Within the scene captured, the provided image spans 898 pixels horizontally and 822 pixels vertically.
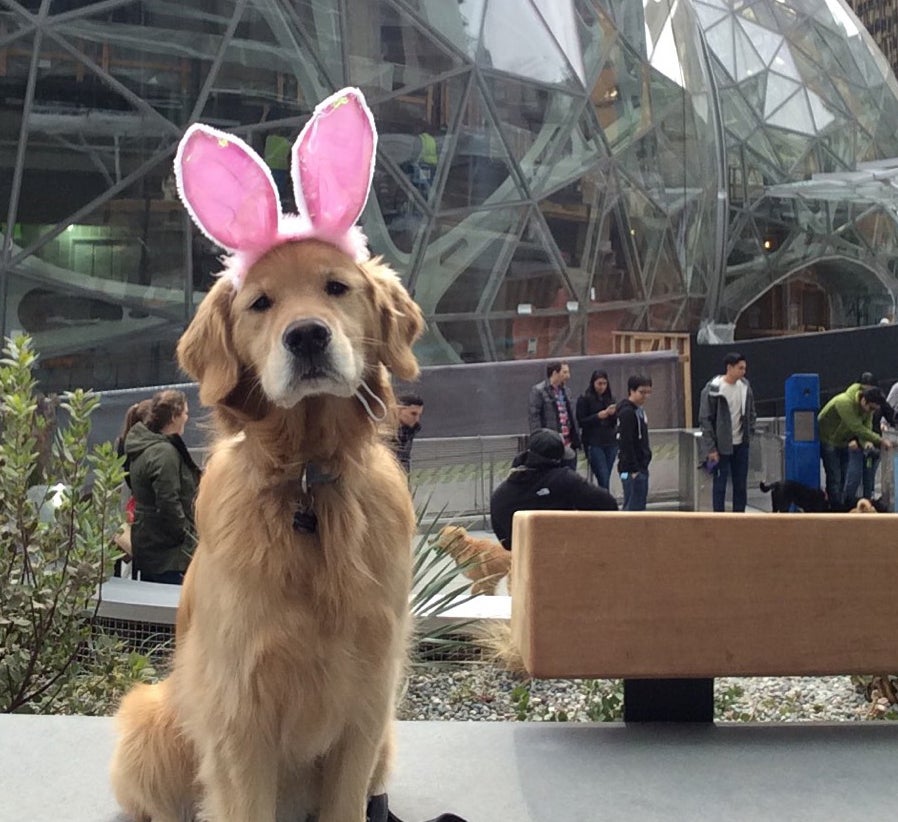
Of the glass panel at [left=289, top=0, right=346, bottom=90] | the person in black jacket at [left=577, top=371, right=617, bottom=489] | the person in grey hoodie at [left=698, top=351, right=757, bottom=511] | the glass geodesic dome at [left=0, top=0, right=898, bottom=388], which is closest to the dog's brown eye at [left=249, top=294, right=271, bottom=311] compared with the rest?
the person in black jacket at [left=577, top=371, right=617, bottom=489]

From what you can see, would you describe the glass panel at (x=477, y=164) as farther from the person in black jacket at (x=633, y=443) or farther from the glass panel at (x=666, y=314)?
the person in black jacket at (x=633, y=443)

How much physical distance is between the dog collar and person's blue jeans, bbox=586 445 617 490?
32.4ft

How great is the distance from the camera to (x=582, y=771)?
335cm

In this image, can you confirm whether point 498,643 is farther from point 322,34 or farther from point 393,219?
point 322,34

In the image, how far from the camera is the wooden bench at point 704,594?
11.3 ft

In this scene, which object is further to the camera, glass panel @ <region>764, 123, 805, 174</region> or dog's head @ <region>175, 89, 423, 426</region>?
glass panel @ <region>764, 123, 805, 174</region>

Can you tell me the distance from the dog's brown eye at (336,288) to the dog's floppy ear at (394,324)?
11 centimetres

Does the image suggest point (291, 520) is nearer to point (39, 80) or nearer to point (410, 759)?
point (410, 759)

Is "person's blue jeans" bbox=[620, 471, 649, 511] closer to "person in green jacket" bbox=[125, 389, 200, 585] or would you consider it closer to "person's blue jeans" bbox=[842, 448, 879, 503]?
"person's blue jeans" bbox=[842, 448, 879, 503]

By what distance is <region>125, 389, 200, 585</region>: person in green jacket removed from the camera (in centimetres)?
630

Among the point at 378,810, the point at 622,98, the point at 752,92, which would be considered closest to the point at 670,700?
the point at 378,810

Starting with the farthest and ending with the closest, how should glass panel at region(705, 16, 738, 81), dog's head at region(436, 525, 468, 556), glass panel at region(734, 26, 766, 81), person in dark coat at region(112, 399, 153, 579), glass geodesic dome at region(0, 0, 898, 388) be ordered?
glass panel at region(734, 26, 766, 81) → glass panel at region(705, 16, 738, 81) → glass geodesic dome at region(0, 0, 898, 388) → dog's head at region(436, 525, 468, 556) → person in dark coat at region(112, 399, 153, 579)

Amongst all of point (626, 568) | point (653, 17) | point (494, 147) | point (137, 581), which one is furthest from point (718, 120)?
point (626, 568)

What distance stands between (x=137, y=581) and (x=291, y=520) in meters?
4.67
